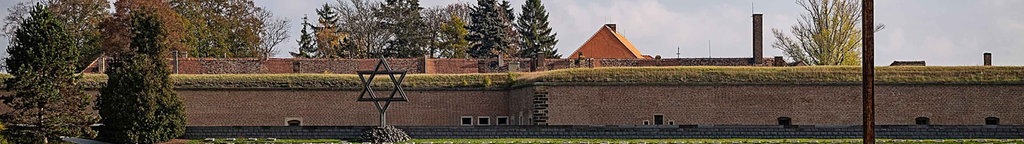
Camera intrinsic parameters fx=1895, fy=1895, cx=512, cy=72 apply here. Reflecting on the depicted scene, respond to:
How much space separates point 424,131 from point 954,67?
13.7 m

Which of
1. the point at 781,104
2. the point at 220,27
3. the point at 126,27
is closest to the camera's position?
the point at 781,104

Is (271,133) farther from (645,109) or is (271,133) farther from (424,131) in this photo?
(645,109)

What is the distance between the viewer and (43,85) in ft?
124

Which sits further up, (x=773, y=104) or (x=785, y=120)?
(x=773, y=104)

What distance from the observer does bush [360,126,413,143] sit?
36.1 m

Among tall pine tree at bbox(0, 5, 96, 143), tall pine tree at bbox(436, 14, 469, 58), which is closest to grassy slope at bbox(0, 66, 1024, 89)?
tall pine tree at bbox(0, 5, 96, 143)

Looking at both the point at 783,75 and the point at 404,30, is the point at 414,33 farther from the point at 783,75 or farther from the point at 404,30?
the point at 783,75

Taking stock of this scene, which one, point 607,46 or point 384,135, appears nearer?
point 384,135

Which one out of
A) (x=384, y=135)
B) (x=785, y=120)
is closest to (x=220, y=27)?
(x=785, y=120)

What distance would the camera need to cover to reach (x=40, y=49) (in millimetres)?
37406

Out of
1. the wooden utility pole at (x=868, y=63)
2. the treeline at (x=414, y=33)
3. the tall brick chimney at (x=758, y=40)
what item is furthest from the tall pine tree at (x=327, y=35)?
the wooden utility pole at (x=868, y=63)

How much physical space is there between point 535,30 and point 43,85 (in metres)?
35.2

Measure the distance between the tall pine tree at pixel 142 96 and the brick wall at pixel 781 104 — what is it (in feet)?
29.6

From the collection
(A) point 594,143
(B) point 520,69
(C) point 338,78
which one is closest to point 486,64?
(B) point 520,69
